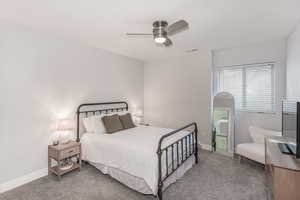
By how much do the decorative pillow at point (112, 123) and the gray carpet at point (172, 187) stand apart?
85 cm

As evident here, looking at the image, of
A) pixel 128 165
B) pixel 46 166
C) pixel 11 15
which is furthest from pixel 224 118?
pixel 11 15

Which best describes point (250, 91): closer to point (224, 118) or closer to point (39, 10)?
point (224, 118)

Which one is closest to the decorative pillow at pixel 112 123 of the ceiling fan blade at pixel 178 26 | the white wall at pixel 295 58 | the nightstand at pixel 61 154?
the nightstand at pixel 61 154

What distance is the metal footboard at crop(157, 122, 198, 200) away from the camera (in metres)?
2.16

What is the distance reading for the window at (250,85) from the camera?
140 inches

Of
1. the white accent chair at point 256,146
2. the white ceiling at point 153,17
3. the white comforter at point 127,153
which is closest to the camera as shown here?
the white ceiling at point 153,17

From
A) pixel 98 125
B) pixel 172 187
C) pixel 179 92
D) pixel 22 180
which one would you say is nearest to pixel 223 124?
pixel 179 92

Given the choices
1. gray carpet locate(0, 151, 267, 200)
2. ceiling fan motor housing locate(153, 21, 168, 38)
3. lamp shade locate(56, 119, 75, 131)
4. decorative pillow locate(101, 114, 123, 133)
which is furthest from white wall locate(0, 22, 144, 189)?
ceiling fan motor housing locate(153, 21, 168, 38)

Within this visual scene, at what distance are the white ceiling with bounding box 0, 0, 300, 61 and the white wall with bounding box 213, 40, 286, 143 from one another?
0.34m

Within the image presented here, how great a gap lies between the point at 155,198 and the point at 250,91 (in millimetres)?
3285

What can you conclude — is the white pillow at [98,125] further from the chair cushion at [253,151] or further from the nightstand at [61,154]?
the chair cushion at [253,151]

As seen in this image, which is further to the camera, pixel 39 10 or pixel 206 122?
pixel 206 122

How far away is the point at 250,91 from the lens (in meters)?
3.79

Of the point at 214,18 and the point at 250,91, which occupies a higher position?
the point at 214,18
